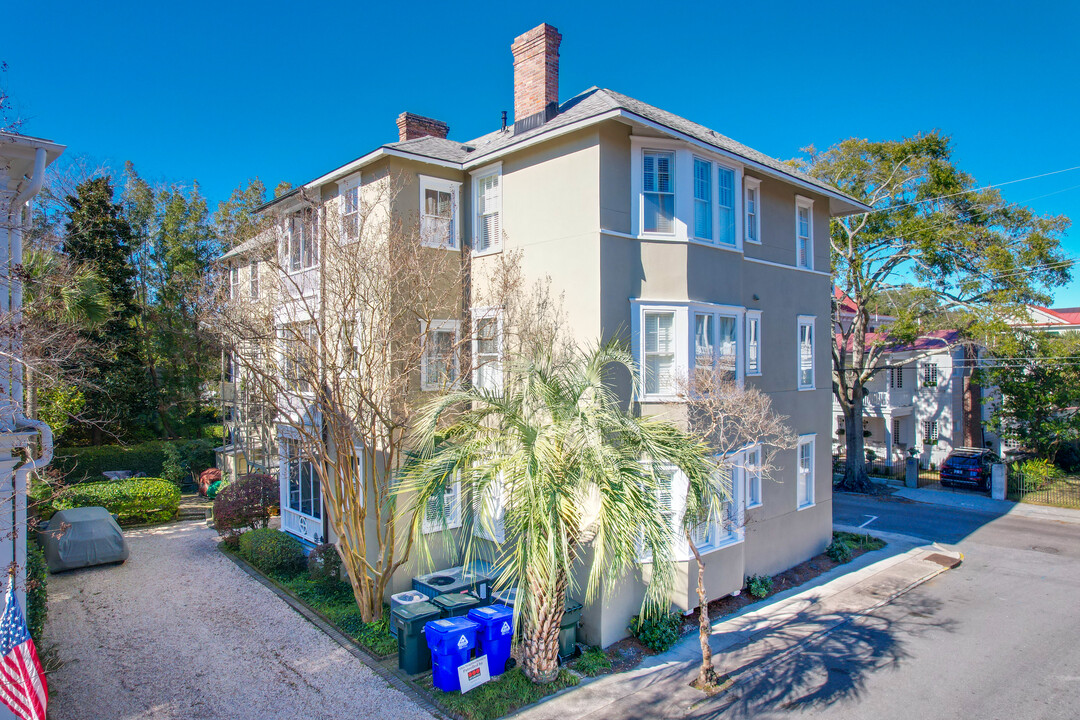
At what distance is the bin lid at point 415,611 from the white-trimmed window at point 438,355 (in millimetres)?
3910

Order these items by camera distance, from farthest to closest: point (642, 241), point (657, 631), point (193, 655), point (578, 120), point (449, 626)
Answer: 1. point (642, 241)
2. point (578, 120)
3. point (657, 631)
4. point (193, 655)
5. point (449, 626)

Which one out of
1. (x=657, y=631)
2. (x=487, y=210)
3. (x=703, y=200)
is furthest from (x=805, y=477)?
(x=487, y=210)

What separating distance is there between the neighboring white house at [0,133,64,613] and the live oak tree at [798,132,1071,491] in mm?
26587

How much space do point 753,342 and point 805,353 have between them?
10.2 feet

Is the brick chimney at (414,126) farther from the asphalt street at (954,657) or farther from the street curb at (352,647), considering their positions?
the asphalt street at (954,657)

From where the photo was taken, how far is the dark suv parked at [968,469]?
27594 mm

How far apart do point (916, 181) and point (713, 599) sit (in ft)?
68.0

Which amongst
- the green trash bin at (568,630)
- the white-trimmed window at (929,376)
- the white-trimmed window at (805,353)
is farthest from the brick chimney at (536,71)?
the white-trimmed window at (929,376)

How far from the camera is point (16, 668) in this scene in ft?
23.1

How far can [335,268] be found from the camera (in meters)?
11.6

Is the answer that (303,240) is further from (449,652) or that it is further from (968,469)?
(968,469)

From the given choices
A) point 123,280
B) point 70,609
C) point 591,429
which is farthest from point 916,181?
point 123,280

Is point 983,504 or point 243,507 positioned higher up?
point 243,507

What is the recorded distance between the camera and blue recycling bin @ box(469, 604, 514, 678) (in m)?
10.0
